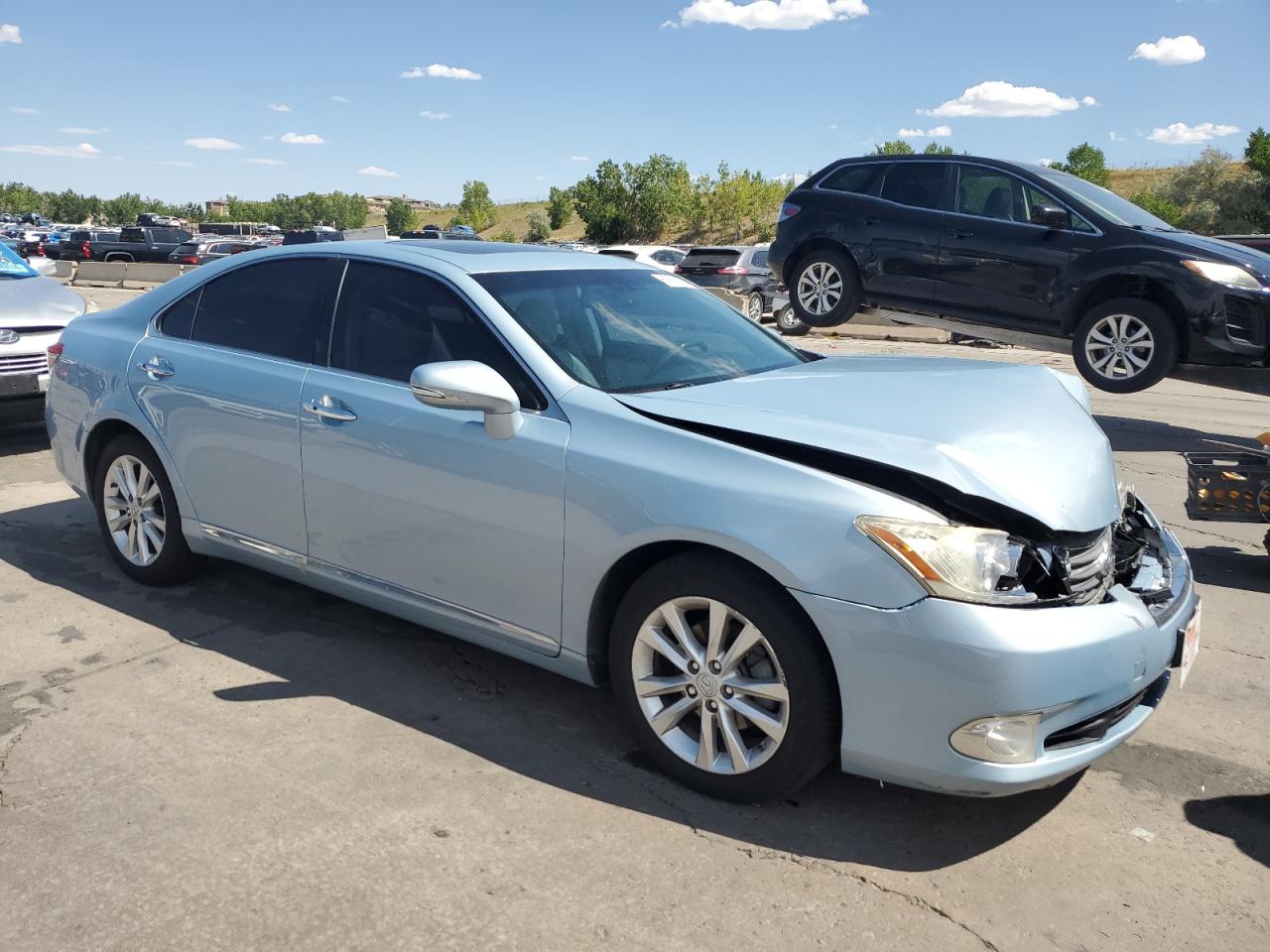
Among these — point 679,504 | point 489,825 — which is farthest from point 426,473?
point 489,825

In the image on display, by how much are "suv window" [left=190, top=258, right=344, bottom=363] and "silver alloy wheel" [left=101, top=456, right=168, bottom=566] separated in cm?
71

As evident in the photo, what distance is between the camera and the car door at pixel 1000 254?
30.2ft

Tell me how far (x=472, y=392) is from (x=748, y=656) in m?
1.16

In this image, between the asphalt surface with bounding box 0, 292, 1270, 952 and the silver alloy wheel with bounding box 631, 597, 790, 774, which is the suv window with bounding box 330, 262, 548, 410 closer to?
the silver alloy wheel with bounding box 631, 597, 790, 774

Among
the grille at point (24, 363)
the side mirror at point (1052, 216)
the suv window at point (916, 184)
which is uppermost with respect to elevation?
the suv window at point (916, 184)

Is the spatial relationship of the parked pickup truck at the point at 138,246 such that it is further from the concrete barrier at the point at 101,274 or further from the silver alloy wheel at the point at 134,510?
the silver alloy wheel at the point at 134,510

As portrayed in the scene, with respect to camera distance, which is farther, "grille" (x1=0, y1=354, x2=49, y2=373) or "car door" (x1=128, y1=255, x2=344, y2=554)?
"grille" (x1=0, y1=354, x2=49, y2=373)

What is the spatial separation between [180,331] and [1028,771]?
12.5 feet

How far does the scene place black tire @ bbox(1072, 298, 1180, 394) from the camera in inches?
344

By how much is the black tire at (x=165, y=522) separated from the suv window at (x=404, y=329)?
1.20 meters

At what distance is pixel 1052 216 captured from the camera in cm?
902

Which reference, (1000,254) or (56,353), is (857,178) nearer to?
(1000,254)

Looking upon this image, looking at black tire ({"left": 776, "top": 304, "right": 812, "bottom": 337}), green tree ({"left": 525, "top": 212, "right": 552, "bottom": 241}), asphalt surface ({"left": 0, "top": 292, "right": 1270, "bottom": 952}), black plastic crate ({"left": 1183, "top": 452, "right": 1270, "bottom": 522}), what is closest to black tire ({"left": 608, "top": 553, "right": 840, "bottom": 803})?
asphalt surface ({"left": 0, "top": 292, "right": 1270, "bottom": 952})

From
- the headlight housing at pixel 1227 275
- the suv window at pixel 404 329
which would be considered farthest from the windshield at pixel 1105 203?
the suv window at pixel 404 329
